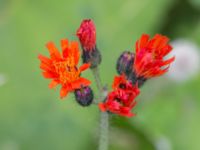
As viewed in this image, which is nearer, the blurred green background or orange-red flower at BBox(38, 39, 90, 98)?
orange-red flower at BBox(38, 39, 90, 98)

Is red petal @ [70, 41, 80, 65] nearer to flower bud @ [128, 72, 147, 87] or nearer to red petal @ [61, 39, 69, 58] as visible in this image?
red petal @ [61, 39, 69, 58]

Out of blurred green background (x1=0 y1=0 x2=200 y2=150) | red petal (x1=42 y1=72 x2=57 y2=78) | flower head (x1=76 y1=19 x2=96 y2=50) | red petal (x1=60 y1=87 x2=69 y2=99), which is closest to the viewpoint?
red petal (x1=60 y1=87 x2=69 y2=99)

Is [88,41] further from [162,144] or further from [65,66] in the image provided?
[162,144]

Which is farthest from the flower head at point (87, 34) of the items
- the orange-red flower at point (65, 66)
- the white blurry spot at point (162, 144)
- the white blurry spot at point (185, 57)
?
the white blurry spot at point (185, 57)

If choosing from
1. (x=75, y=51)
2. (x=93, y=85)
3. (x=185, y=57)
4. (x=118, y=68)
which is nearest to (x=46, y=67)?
(x=75, y=51)

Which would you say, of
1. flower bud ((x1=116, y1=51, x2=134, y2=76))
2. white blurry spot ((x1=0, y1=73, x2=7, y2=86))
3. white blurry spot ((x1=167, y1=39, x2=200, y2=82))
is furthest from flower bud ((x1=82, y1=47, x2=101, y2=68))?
white blurry spot ((x1=167, y1=39, x2=200, y2=82))

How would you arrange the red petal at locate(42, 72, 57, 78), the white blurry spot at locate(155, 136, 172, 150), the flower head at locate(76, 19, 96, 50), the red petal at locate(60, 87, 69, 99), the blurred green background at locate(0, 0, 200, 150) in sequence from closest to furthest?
1. the red petal at locate(60, 87, 69, 99)
2. the red petal at locate(42, 72, 57, 78)
3. the flower head at locate(76, 19, 96, 50)
4. the white blurry spot at locate(155, 136, 172, 150)
5. the blurred green background at locate(0, 0, 200, 150)
